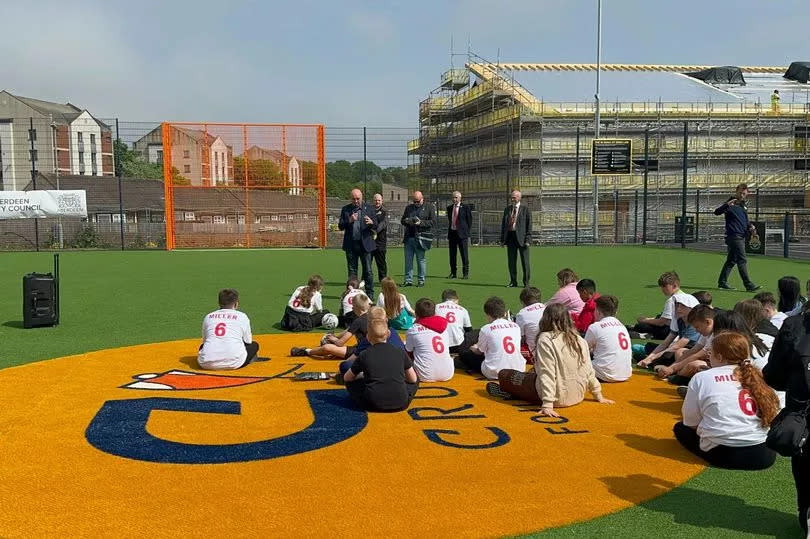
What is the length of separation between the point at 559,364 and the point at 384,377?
1.63m

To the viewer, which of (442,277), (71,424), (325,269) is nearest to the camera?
(71,424)

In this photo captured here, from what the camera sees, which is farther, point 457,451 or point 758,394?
point 457,451

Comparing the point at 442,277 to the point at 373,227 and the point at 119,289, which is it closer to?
the point at 373,227

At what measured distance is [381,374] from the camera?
6562 millimetres

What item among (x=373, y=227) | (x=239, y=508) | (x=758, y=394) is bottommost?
(x=239, y=508)

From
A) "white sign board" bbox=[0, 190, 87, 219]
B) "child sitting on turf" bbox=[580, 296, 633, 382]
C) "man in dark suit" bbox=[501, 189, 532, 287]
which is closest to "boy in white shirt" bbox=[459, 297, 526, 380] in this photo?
"child sitting on turf" bbox=[580, 296, 633, 382]

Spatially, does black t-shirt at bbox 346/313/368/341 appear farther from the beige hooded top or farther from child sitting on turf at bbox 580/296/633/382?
child sitting on turf at bbox 580/296/633/382

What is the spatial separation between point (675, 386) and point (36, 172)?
29398mm

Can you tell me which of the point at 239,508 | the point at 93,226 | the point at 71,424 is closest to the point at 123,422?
the point at 71,424

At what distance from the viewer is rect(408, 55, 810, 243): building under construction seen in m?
46.8

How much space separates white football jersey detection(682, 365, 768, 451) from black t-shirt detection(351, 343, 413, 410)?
2639 mm

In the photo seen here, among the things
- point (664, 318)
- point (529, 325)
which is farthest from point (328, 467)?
point (664, 318)

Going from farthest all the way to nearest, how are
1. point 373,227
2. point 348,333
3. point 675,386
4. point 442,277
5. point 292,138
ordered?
point 292,138, point 442,277, point 373,227, point 348,333, point 675,386

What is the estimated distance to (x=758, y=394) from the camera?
4797mm
